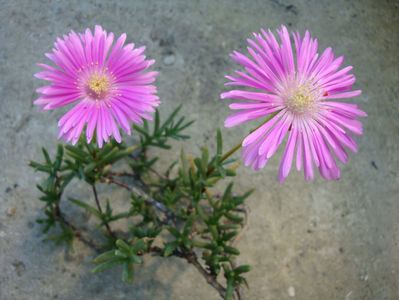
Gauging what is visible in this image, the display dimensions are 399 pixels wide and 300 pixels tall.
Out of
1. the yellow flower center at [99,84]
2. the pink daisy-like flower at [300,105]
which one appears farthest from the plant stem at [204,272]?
the yellow flower center at [99,84]

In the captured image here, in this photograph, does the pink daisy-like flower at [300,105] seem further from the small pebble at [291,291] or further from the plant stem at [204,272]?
the small pebble at [291,291]

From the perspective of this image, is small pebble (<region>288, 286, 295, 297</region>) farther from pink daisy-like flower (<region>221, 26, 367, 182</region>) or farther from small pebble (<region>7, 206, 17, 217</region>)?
small pebble (<region>7, 206, 17, 217</region>)

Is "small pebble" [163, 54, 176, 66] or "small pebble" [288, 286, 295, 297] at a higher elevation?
"small pebble" [163, 54, 176, 66]

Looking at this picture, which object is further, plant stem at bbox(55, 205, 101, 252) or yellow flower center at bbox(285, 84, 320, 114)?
plant stem at bbox(55, 205, 101, 252)

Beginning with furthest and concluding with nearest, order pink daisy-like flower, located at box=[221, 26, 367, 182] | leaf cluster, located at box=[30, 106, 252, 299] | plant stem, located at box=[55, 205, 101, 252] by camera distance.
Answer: plant stem, located at box=[55, 205, 101, 252] < leaf cluster, located at box=[30, 106, 252, 299] < pink daisy-like flower, located at box=[221, 26, 367, 182]

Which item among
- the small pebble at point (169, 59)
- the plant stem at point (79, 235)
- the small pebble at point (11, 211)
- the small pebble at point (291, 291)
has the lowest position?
the small pebble at point (291, 291)

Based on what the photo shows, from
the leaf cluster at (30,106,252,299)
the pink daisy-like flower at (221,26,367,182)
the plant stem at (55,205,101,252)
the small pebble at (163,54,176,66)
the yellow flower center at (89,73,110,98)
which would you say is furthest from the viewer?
the small pebble at (163,54,176,66)

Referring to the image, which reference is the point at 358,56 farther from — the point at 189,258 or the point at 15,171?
the point at 15,171

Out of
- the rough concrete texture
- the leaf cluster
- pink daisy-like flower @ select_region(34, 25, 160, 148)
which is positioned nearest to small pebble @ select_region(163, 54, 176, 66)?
the rough concrete texture
